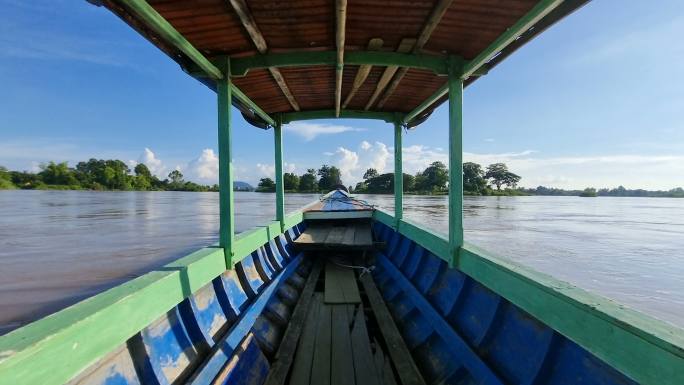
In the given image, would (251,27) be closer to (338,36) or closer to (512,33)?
(338,36)

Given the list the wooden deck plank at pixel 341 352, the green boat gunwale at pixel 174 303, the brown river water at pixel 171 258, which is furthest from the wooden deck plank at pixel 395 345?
the brown river water at pixel 171 258

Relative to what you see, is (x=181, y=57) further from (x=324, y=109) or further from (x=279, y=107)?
(x=324, y=109)

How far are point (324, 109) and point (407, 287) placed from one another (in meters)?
3.00

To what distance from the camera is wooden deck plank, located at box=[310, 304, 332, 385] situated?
2.71m

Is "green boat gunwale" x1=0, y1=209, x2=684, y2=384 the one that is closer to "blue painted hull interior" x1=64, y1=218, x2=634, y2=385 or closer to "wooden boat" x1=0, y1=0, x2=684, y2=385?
"wooden boat" x1=0, y1=0, x2=684, y2=385

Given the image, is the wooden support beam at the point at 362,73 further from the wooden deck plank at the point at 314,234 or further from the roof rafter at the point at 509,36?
the wooden deck plank at the point at 314,234

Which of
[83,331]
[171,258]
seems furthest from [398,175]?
[171,258]

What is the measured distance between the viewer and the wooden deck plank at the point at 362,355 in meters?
2.70

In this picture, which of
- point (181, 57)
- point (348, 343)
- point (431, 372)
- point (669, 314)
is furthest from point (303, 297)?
point (669, 314)

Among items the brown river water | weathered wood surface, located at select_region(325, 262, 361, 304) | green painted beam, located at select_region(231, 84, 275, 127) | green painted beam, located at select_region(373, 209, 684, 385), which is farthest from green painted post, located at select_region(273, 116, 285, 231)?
green painted beam, located at select_region(373, 209, 684, 385)

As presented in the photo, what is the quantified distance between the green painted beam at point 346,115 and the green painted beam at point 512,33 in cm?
216

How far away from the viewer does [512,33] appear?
7.87ft

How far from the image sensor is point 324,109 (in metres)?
5.22

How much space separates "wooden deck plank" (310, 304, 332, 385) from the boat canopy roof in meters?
2.73
